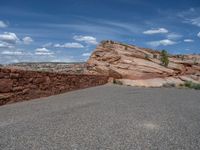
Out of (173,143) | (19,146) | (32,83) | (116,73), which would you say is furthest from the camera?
(116,73)

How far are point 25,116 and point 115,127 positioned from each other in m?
2.81

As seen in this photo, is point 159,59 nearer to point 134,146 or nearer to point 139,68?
point 139,68

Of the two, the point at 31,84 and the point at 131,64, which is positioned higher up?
the point at 131,64

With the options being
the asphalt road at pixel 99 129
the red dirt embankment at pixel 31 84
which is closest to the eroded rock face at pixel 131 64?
the red dirt embankment at pixel 31 84

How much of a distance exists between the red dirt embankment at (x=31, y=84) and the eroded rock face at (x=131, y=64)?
847cm

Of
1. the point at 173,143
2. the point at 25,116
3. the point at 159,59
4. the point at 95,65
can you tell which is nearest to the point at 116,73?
the point at 95,65

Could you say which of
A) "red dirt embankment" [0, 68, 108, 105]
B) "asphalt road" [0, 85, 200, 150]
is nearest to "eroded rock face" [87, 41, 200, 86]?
"red dirt embankment" [0, 68, 108, 105]

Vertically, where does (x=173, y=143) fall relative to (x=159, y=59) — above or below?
below

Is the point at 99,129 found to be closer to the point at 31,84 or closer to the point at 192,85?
the point at 31,84

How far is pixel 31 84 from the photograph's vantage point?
11109 millimetres

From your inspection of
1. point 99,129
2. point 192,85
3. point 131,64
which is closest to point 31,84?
point 99,129

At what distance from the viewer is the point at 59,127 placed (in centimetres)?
595

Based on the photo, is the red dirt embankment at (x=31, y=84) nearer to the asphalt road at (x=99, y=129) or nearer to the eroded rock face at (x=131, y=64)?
the asphalt road at (x=99, y=129)

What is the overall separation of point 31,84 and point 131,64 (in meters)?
15.0
